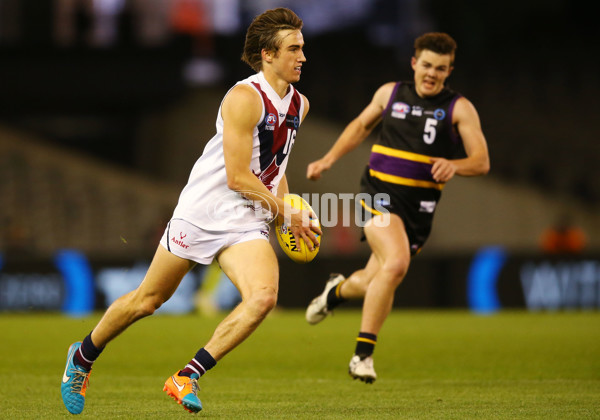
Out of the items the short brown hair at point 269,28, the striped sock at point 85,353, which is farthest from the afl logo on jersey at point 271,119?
the striped sock at point 85,353

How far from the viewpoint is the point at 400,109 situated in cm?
749

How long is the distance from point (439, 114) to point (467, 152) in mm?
398

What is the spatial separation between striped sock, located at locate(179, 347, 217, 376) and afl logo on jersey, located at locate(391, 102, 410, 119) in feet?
9.68

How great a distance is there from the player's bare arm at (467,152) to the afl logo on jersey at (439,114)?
0.09 m

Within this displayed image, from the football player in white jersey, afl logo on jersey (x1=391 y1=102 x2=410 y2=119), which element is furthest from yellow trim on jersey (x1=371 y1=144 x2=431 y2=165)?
the football player in white jersey

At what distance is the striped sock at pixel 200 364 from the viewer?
16.9 ft

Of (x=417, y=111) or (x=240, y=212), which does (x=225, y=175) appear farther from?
(x=417, y=111)

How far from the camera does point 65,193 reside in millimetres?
21766

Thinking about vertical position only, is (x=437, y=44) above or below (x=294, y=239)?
above

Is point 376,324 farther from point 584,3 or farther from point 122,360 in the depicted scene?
point 584,3

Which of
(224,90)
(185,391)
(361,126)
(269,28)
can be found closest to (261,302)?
(185,391)

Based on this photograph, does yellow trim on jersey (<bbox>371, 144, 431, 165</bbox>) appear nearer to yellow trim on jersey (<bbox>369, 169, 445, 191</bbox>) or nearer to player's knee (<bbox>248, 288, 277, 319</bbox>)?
yellow trim on jersey (<bbox>369, 169, 445, 191</bbox>)

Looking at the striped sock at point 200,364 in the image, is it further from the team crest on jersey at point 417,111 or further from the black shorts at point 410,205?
the team crest on jersey at point 417,111

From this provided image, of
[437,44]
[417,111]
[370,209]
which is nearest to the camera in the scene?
[437,44]
